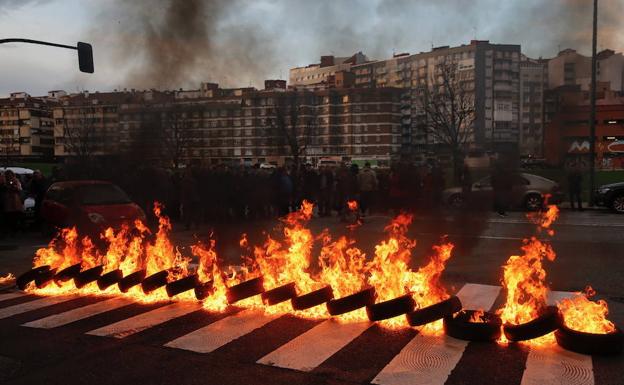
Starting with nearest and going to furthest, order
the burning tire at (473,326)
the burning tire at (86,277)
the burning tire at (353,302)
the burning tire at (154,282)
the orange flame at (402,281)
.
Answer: the burning tire at (473,326)
the burning tire at (353,302)
the orange flame at (402,281)
the burning tire at (154,282)
the burning tire at (86,277)

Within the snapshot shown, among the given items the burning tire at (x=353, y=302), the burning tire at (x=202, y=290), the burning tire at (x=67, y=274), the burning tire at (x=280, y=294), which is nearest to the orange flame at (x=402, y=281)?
the burning tire at (x=353, y=302)

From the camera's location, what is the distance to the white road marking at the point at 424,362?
4.00m

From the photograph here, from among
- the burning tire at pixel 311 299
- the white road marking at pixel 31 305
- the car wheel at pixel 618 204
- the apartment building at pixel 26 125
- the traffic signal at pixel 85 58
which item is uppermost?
the apartment building at pixel 26 125

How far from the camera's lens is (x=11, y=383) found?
4055mm

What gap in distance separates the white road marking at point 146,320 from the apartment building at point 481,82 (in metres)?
4.49

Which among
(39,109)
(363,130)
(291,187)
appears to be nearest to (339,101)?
(363,130)

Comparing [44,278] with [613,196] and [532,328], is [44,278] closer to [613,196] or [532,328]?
[532,328]

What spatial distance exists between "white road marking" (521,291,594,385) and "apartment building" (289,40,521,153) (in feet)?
8.22

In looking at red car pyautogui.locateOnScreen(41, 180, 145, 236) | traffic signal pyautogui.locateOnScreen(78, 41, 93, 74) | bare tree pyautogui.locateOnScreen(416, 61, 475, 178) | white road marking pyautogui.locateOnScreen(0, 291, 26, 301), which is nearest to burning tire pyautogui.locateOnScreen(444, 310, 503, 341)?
white road marking pyautogui.locateOnScreen(0, 291, 26, 301)

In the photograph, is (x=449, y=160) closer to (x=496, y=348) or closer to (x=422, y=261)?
(x=422, y=261)

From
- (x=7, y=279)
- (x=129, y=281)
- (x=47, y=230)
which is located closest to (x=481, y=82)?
(x=47, y=230)

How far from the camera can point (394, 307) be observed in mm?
5316

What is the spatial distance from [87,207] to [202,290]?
6.44 m

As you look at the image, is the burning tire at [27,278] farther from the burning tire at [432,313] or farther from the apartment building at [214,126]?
the burning tire at [432,313]
